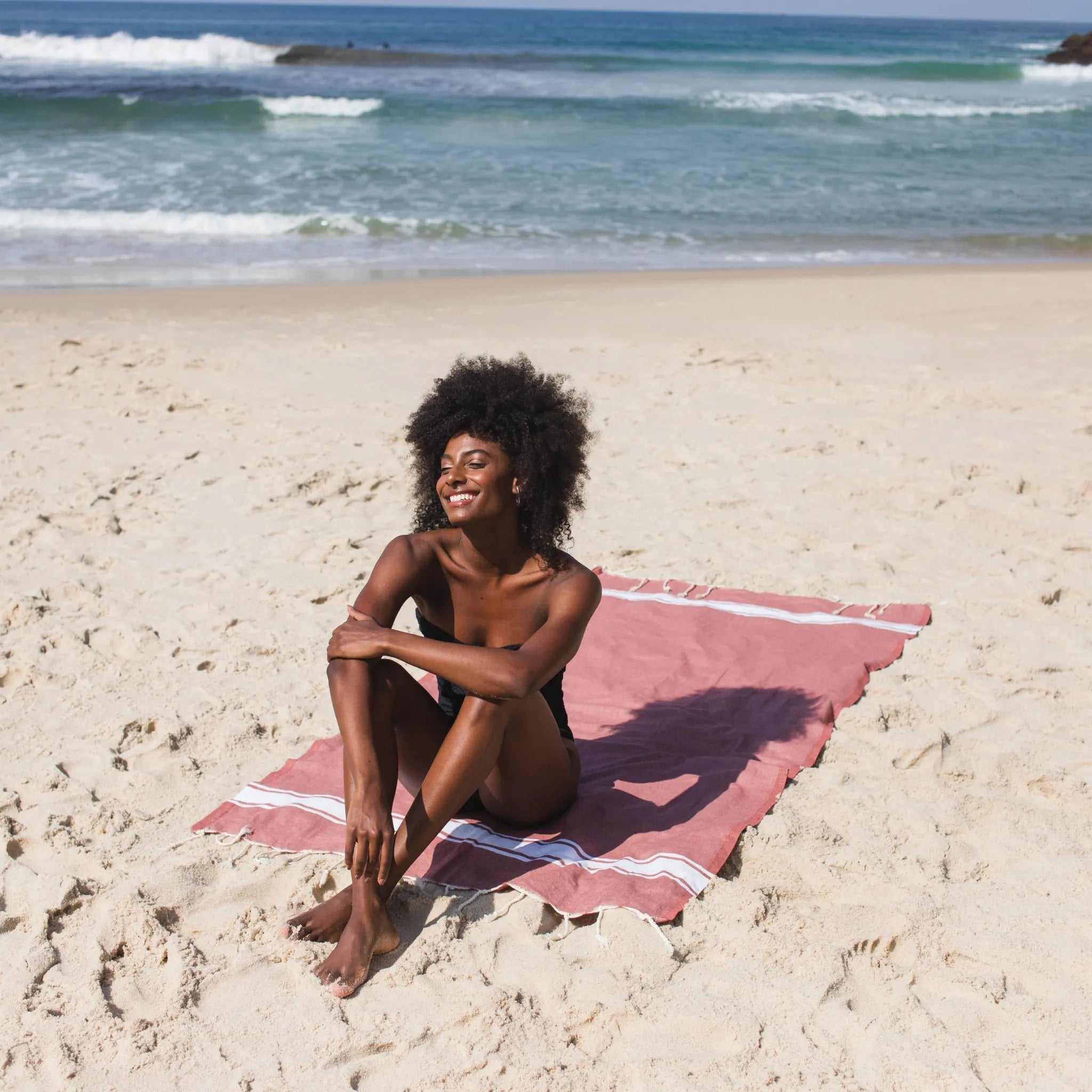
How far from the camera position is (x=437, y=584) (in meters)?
3.13

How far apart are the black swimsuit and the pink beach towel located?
0.85 feet

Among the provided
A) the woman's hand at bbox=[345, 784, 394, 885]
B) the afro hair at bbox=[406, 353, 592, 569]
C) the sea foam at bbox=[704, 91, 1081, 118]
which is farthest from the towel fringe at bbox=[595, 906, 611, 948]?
the sea foam at bbox=[704, 91, 1081, 118]

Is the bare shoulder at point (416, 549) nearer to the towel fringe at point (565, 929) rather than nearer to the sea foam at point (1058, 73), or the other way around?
the towel fringe at point (565, 929)

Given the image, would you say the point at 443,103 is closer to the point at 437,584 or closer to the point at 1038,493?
the point at 1038,493

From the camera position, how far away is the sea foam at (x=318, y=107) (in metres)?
22.6

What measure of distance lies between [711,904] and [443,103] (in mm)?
24571

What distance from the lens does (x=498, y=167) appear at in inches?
664

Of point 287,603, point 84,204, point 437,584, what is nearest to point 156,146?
point 84,204

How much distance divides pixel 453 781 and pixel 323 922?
1.45 ft

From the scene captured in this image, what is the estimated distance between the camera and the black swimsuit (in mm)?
3104

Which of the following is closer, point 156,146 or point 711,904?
point 711,904

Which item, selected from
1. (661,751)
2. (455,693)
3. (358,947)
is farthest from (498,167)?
(358,947)

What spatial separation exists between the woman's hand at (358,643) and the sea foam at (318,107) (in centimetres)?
2161

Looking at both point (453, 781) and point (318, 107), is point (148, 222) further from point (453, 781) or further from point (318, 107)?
point (453, 781)
